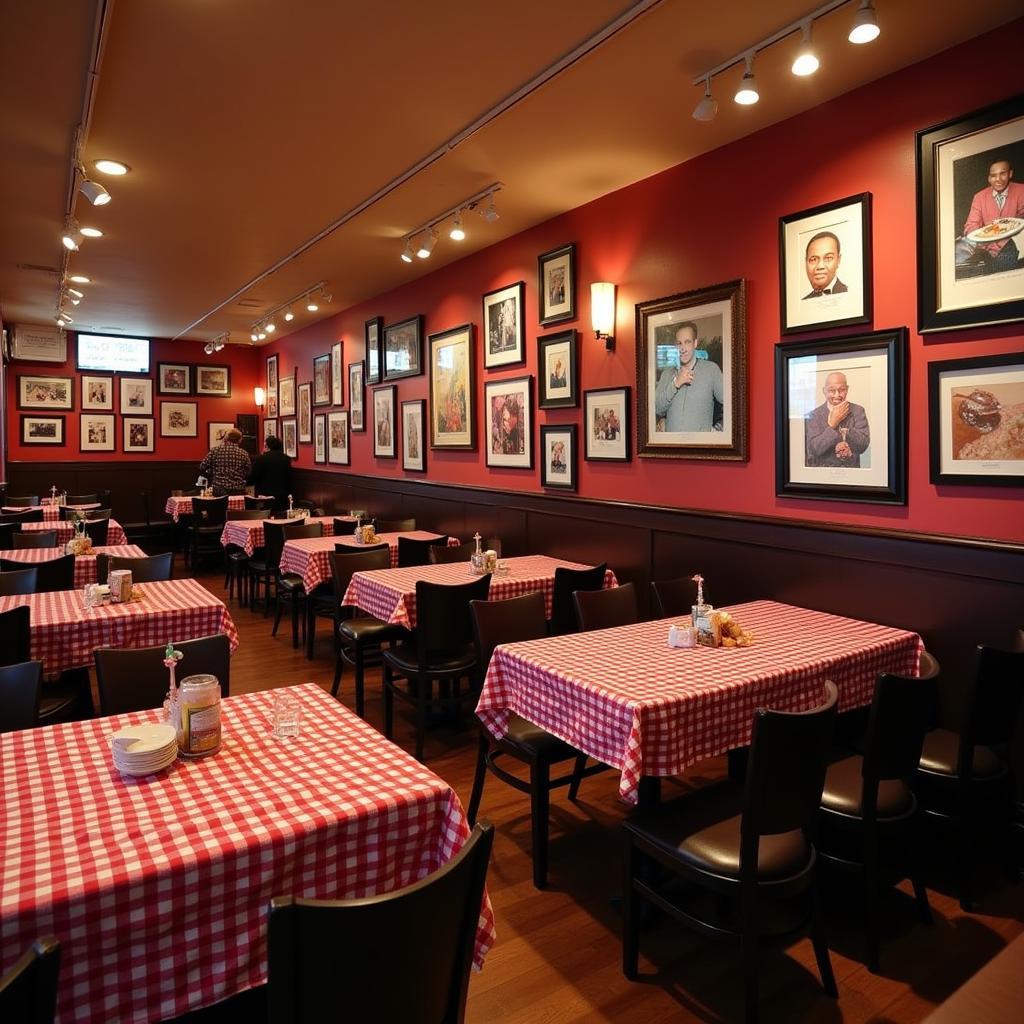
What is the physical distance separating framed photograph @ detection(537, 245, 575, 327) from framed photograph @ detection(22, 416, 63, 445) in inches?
338

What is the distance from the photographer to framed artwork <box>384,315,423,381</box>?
283 inches

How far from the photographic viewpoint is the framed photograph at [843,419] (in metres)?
3.32

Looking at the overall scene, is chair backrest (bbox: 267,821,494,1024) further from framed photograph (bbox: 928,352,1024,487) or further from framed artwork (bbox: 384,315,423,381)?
framed artwork (bbox: 384,315,423,381)

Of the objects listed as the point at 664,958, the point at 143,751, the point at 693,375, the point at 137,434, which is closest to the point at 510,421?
the point at 693,375

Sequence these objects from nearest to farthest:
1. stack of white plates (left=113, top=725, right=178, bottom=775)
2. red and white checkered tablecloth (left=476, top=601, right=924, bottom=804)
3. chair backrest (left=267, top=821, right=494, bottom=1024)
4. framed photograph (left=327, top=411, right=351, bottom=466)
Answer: chair backrest (left=267, top=821, right=494, bottom=1024) → stack of white plates (left=113, top=725, right=178, bottom=775) → red and white checkered tablecloth (left=476, top=601, right=924, bottom=804) → framed photograph (left=327, top=411, right=351, bottom=466)

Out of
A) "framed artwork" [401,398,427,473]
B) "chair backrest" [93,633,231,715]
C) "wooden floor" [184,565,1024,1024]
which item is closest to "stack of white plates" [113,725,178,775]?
"chair backrest" [93,633,231,715]

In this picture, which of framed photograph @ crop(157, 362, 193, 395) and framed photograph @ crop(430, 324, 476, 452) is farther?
framed photograph @ crop(157, 362, 193, 395)

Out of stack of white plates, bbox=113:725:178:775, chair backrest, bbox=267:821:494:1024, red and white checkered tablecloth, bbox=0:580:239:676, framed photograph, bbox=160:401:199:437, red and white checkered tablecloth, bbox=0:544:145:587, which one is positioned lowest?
chair backrest, bbox=267:821:494:1024

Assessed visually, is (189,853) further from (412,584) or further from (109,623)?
(412,584)

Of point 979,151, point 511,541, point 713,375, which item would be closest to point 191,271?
point 511,541

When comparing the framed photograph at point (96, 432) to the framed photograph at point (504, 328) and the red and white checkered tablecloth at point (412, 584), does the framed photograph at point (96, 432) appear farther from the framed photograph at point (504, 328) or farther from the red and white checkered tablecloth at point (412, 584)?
the red and white checkered tablecloth at point (412, 584)

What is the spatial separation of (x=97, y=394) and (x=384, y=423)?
5.69 m

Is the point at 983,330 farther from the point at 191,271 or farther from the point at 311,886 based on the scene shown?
the point at 191,271

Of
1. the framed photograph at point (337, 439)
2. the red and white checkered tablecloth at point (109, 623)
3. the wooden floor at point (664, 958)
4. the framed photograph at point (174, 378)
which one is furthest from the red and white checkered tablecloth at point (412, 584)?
the framed photograph at point (174, 378)
